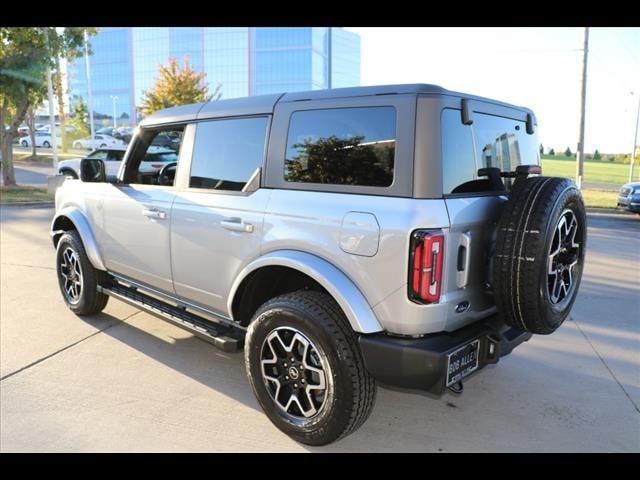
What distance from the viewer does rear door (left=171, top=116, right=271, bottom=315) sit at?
3162 millimetres

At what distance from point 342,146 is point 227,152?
3.41ft

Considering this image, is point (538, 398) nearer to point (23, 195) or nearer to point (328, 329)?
point (328, 329)

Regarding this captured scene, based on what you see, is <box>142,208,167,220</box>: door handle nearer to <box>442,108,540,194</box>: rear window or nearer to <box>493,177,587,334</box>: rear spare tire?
<box>442,108,540,194</box>: rear window

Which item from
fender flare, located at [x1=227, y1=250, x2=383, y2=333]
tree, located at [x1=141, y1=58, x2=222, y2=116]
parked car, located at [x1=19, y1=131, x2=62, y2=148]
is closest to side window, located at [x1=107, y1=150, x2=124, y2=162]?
tree, located at [x1=141, y1=58, x2=222, y2=116]

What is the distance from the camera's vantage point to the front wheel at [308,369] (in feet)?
8.64

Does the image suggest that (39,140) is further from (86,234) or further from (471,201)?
(471,201)

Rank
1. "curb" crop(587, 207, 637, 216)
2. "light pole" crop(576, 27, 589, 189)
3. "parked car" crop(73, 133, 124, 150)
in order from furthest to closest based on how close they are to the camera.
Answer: "parked car" crop(73, 133, 124, 150), "light pole" crop(576, 27, 589, 189), "curb" crop(587, 207, 637, 216)

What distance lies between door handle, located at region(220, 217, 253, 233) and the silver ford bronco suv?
0.01 metres

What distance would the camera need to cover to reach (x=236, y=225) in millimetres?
3170

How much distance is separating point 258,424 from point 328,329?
3.09ft

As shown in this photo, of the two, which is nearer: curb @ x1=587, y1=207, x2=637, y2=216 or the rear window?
the rear window

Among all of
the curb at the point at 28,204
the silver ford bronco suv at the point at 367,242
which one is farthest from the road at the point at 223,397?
the curb at the point at 28,204

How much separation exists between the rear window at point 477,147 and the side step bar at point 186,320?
1770 millimetres
